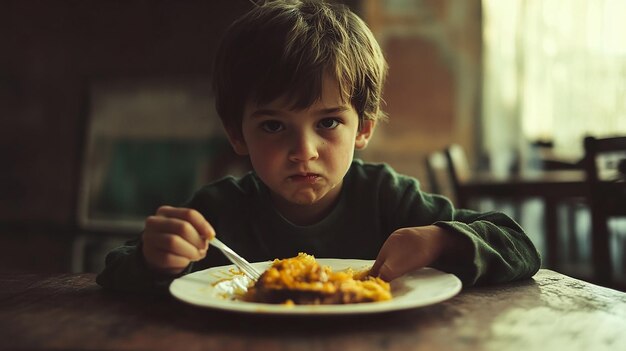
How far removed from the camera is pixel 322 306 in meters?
0.56

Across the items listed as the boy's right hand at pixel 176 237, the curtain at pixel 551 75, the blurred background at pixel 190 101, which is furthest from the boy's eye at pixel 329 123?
the curtain at pixel 551 75

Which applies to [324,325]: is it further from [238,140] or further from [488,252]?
[238,140]

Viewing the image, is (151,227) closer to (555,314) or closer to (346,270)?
(346,270)

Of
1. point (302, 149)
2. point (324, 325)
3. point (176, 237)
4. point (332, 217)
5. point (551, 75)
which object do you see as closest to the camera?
point (324, 325)

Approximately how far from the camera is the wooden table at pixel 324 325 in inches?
19.7

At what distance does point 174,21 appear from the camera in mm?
3631

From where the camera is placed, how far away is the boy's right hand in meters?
0.69

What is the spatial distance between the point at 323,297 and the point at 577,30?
10.1 feet

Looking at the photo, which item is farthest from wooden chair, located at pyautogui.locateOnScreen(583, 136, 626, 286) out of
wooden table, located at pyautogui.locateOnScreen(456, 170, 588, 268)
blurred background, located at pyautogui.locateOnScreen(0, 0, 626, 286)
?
blurred background, located at pyautogui.locateOnScreen(0, 0, 626, 286)

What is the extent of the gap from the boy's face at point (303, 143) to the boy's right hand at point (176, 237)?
0.23 m

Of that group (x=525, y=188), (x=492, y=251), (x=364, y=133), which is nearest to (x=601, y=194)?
(x=525, y=188)

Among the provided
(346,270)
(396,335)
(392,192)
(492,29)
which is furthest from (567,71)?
(396,335)

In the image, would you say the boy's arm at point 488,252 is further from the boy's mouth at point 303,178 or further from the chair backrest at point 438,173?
the chair backrest at point 438,173

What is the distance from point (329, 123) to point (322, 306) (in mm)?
432
